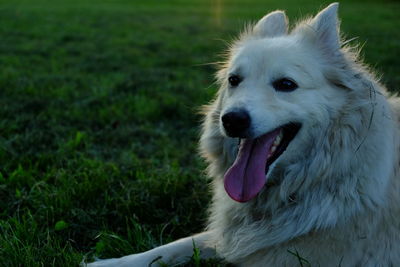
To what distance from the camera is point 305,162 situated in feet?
9.09

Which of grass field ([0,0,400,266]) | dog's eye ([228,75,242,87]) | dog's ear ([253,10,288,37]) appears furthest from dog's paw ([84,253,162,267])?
dog's ear ([253,10,288,37])

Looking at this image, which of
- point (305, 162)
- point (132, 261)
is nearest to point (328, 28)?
point (305, 162)

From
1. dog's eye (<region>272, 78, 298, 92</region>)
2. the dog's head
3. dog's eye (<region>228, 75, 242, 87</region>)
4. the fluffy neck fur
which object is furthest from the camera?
dog's eye (<region>228, 75, 242, 87</region>)

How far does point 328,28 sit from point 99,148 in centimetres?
286

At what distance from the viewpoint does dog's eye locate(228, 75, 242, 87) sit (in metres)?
3.08

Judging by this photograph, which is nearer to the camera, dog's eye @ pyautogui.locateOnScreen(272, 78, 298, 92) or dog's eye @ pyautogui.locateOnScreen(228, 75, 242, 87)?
dog's eye @ pyautogui.locateOnScreen(272, 78, 298, 92)

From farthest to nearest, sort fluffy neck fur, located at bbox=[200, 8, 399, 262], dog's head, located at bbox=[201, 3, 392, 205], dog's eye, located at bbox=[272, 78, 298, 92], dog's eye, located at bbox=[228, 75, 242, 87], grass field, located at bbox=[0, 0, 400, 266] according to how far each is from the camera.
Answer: grass field, located at bbox=[0, 0, 400, 266] → dog's eye, located at bbox=[228, 75, 242, 87] → dog's eye, located at bbox=[272, 78, 298, 92] → dog's head, located at bbox=[201, 3, 392, 205] → fluffy neck fur, located at bbox=[200, 8, 399, 262]

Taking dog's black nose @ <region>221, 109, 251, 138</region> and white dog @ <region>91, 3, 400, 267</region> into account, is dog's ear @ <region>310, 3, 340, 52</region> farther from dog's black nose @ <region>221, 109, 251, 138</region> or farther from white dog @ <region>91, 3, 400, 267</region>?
dog's black nose @ <region>221, 109, 251, 138</region>

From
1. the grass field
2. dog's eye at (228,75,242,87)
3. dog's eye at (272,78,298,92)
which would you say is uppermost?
dog's eye at (272,78,298,92)

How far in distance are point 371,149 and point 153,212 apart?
1.79 metres

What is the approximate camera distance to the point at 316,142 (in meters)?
2.74

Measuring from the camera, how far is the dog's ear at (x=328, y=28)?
9.43 ft

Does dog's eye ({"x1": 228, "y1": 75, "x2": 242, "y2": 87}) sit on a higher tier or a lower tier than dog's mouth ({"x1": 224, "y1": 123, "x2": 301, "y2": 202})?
higher

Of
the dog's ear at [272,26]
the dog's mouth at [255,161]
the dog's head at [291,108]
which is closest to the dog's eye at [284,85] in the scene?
the dog's head at [291,108]
